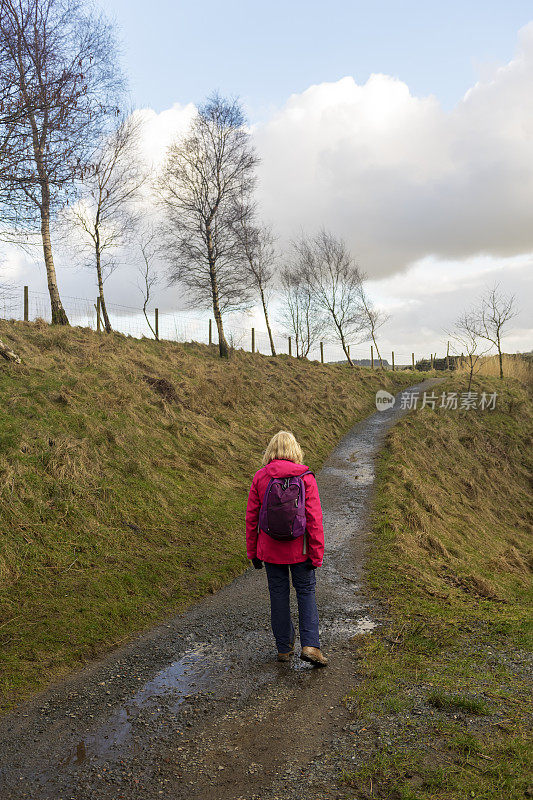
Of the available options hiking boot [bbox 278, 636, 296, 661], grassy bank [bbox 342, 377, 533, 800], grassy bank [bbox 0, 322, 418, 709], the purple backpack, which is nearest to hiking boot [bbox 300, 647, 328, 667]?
hiking boot [bbox 278, 636, 296, 661]

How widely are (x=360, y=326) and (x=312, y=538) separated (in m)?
41.5

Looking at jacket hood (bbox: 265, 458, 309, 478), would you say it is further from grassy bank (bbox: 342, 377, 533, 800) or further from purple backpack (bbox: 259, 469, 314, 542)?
grassy bank (bbox: 342, 377, 533, 800)

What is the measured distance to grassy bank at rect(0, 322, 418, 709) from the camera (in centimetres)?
613

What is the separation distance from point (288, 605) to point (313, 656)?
50 centimetres

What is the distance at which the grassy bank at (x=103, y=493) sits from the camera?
20.1ft

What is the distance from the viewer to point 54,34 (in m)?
11.9

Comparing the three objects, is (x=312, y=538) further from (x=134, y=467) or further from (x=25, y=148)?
(x=25, y=148)

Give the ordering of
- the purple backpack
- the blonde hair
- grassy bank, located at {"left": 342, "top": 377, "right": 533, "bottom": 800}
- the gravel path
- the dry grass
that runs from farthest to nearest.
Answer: the dry grass → the blonde hair → the purple backpack → the gravel path → grassy bank, located at {"left": 342, "top": 377, "right": 533, "bottom": 800}

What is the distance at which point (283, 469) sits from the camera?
16.8 ft

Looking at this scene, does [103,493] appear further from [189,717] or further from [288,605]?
[189,717]

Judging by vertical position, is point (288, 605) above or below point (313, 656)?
above

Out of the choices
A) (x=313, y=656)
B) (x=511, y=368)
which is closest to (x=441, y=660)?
(x=313, y=656)

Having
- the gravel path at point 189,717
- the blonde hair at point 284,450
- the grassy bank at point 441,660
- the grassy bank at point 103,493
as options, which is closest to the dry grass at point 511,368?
the grassy bank at point 103,493

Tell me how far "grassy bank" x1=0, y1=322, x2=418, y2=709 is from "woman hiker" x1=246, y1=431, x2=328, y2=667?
79.7 inches
